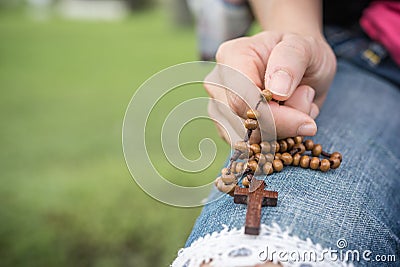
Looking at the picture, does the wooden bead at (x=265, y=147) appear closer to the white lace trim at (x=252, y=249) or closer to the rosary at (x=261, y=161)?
the rosary at (x=261, y=161)

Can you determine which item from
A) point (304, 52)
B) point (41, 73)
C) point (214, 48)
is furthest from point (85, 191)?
point (41, 73)

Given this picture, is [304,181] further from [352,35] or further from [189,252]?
[352,35]

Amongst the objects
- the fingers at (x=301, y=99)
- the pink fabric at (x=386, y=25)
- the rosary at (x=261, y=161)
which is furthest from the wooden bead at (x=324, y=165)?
the pink fabric at (x=386, y=25)

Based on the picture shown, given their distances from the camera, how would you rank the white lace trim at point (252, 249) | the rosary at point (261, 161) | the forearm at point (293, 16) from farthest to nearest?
the forearm at point (293, 16) < the rosary at point (261, 161) < the white lace trim at point (252, 249)

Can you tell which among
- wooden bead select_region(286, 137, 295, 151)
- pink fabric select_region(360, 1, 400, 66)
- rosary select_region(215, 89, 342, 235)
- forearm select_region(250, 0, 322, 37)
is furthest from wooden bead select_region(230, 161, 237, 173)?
pink fabric select_region(360, 1, 400, 66)

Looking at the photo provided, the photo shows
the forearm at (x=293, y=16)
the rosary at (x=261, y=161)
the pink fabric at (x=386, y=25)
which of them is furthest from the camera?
the pink fabric at (x=386, y=25)

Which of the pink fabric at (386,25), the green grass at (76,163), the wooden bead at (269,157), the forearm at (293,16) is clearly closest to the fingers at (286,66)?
the wooden bead at (269,157)

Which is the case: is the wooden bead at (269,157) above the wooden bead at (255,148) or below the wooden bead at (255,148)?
below

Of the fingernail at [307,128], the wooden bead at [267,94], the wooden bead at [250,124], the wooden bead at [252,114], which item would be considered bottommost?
the fingernail at [307,128]

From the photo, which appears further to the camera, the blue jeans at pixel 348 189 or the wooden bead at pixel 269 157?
the wooden bead at pixel 269 157
